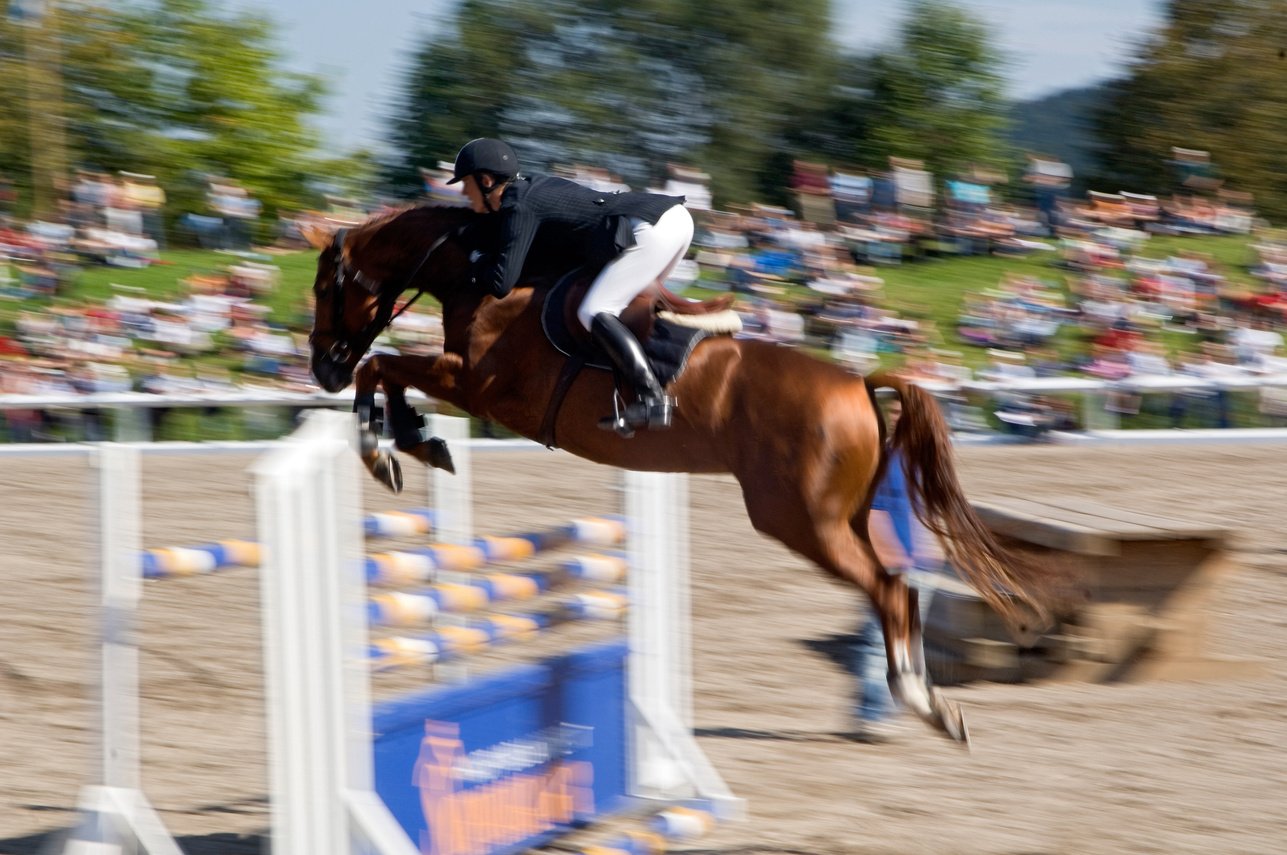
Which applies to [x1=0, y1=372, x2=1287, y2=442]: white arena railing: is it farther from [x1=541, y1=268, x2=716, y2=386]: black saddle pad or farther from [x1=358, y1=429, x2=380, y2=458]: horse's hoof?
[x1=358, y1=429, x2=380, y2=458]: horse's hoof

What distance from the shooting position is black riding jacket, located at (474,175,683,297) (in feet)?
13.4

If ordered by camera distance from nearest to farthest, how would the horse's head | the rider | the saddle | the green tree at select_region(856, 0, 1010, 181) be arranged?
the rider, the saddle, the horse's head, the green tree at select_region(856, 0, 1010, 181)

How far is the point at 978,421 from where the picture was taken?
11.2m

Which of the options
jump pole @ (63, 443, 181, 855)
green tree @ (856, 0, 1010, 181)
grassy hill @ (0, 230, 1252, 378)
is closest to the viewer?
jump pole @ (63, 443, 181, 855)

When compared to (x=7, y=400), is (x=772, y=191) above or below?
below

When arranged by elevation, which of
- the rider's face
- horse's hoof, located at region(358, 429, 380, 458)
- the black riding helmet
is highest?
the black riding helmet

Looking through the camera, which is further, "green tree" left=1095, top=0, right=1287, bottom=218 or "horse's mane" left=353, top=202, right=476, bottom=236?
"green tree" left=1095, top=0, right=1287, bottom=218

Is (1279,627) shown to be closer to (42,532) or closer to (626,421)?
(626,421)

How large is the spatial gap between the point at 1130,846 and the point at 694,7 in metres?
38.1

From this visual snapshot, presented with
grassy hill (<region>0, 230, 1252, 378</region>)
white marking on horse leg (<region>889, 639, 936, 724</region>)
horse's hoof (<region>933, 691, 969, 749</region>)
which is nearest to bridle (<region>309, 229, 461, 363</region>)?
white marking on horse leg (<region>889, 639, 936, 724</region>)

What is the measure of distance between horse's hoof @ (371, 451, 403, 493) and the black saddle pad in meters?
0.58

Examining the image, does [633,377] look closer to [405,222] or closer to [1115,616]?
[405,222]

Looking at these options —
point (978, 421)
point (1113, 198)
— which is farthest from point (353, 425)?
point (1113, 198)

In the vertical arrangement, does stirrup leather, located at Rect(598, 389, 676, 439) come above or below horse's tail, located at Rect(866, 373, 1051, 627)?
above
